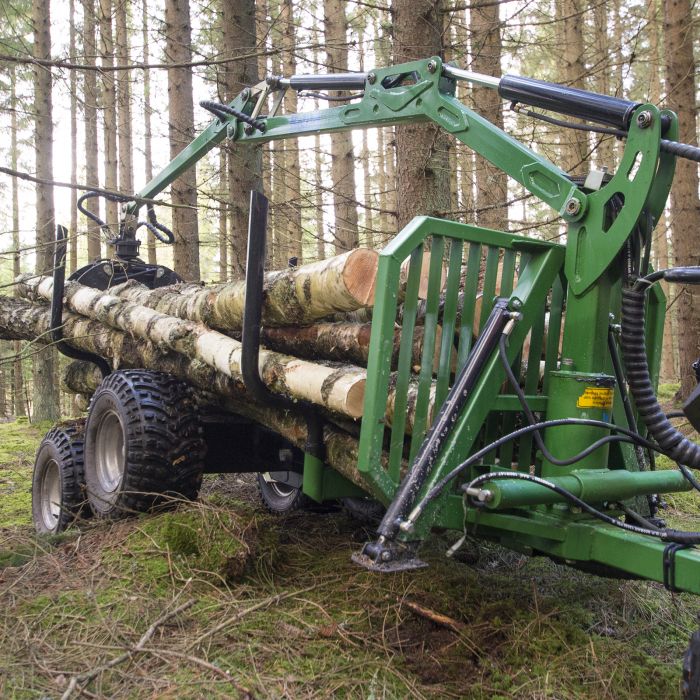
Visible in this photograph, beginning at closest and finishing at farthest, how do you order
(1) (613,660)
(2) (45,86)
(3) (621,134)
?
1. (1) (613,660)
2. (3) (621,134)
3. (2) (45,86)

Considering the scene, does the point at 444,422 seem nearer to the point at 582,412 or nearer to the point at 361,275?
the point at 582,412

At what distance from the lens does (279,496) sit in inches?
252

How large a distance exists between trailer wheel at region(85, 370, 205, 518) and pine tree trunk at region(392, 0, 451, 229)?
2932 mm

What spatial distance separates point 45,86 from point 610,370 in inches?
456

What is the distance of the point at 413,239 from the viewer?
3119 millimetres

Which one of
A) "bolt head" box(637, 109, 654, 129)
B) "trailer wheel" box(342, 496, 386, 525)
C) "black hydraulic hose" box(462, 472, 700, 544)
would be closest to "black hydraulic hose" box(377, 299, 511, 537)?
"black hydraulic hose" box(462, 472, 700, 544)

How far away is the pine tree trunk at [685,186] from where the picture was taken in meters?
9.96

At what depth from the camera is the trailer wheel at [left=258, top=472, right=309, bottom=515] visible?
602cm

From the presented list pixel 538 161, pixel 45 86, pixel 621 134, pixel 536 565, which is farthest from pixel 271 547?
pixel 45 86

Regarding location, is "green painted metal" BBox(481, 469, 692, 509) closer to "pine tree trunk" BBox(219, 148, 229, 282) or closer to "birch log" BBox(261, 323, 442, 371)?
"birch log" BBox(261, 323, 442, 371)

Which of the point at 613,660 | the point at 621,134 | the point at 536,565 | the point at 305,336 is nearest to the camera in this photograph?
the point at 613,660

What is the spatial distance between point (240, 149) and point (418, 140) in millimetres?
2645

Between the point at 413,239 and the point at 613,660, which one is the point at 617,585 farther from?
the point at 413,239

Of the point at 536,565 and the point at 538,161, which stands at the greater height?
the point at 538,161
